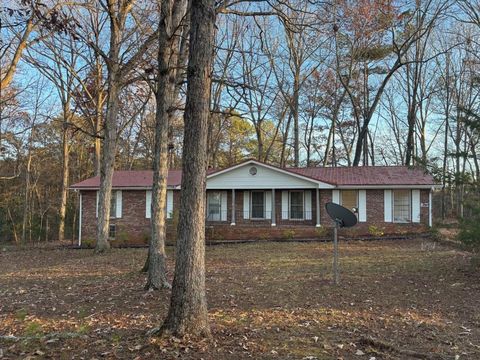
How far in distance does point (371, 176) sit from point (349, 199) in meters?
1.82

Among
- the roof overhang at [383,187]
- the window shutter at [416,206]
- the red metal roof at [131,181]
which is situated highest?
the red metal roof at [131,181]

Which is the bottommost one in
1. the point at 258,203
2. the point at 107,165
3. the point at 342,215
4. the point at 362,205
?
the point at 342,215

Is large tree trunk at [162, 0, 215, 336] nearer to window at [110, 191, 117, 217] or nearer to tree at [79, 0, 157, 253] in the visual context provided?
tree at [79, 0, 157, 253]

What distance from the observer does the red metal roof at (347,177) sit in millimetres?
21453

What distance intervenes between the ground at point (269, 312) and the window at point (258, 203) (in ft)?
36.7

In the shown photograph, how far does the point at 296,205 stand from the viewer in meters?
23.2

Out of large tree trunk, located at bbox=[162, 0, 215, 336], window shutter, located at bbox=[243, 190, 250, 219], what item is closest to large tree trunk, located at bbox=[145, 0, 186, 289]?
large tree trunk, located at bbox=[162, 0, 215, 336]

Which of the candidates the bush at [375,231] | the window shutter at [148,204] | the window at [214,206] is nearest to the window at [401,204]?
the bush at [375,231]

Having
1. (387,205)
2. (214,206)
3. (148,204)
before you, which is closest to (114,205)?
(148,204)

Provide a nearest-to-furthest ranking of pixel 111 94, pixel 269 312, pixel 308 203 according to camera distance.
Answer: pixel 269 312
pixel 111 94
pixel 308 203

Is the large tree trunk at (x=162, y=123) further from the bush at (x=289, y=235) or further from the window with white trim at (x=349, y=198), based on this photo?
the window with white trim at (x=349, y=198)

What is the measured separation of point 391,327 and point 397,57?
2593 cm

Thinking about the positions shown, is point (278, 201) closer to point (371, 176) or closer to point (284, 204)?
point (284, 204)

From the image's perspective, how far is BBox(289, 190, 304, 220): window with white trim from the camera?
23094mm
